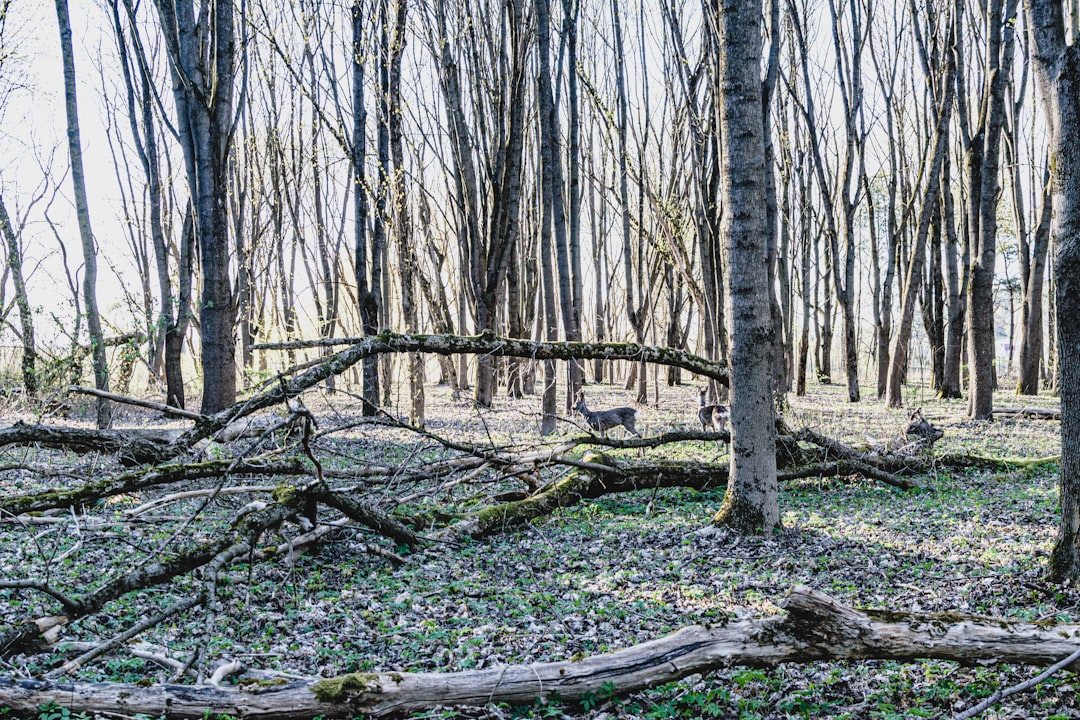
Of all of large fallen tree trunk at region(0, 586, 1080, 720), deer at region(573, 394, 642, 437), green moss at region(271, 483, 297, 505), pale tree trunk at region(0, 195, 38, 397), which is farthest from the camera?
pale tree trunk at region(0, 195, 38, 397)

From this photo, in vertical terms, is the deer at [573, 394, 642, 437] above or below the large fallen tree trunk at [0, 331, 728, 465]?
below

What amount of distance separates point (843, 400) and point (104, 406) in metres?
16.0

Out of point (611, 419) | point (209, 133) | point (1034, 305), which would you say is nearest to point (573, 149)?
point (611, 419)

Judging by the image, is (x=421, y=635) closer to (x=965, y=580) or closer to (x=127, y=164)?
(x=965, y=580)

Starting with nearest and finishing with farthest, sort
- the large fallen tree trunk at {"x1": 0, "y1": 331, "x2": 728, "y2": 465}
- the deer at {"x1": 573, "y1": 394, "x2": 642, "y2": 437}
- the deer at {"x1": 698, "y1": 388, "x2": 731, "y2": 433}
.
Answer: the large fallen tree trunk at {"x1": 0, "y1": 331, "x2": 728, "y2": 465} → the deer at {"x1": 698, "y1": 388, "x2": 731, "y2": 433} → the deer at {"x1": 573, "y1": 394, "x2": 642, "y2": 437}

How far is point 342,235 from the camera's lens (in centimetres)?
2502

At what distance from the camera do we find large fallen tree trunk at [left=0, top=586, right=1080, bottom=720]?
2645mm

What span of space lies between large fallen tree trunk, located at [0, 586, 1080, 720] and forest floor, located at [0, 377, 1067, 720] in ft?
0.35

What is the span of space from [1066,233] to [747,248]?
195 centimetres

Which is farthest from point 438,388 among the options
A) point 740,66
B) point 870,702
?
point 870,702

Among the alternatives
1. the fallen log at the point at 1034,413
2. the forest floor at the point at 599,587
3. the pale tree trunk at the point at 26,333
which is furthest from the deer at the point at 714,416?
the pale tree trunk at the point at 26,333

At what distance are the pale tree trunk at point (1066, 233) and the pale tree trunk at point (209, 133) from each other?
33.3ft

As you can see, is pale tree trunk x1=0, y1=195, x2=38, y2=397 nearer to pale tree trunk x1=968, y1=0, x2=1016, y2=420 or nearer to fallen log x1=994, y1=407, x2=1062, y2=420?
pale tree trunk x1=968, y1=0, x2=1016, y2=420

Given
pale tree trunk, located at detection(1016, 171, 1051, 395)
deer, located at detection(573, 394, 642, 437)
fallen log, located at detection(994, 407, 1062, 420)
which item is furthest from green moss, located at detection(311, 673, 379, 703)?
pale tree trunk, located at detection(1016, 171, 1051, 395)
